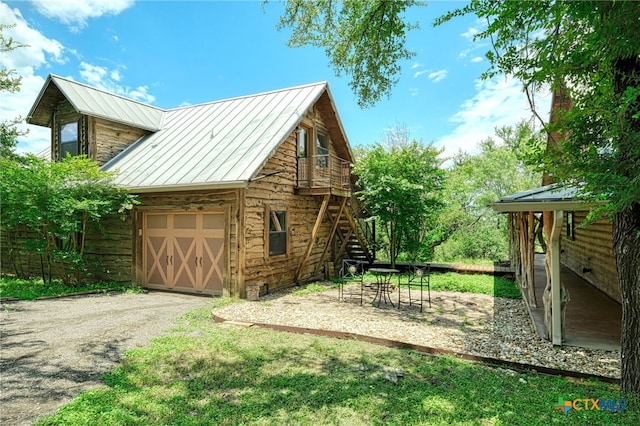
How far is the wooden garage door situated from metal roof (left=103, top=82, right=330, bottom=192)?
109cm

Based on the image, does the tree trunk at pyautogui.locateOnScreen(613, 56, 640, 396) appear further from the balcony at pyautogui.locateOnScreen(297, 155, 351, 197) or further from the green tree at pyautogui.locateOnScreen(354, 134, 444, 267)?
the green tree at pyautogui.locateOnScreen(354, 134, 444, 267)

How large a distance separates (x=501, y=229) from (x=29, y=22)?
85.6 ft

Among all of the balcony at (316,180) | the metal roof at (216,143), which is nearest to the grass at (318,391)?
the metal roof at (216,143)

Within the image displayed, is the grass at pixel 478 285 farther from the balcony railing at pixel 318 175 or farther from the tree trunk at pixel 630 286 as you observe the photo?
the tree trunk at pixel 630 286

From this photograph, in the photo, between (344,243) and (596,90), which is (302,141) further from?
(596,90)

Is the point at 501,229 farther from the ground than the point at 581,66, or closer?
closer

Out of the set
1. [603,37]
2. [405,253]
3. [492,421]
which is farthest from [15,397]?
[405,253]

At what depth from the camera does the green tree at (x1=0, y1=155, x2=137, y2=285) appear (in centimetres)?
957

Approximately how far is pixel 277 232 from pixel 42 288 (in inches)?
281

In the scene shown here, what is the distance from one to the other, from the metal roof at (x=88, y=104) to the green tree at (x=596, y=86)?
12594 millimetres

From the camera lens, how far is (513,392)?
3.92 m

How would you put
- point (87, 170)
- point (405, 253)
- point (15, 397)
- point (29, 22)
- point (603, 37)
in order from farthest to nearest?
1. point (405, 253)
2. point (29, 22)
3. point (87, 170)
4. point (15, 397)
5. point (603, 37)

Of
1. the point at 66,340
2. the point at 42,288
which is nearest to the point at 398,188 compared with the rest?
the point at 66,340

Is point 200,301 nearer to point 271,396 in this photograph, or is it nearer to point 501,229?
point 271,396
